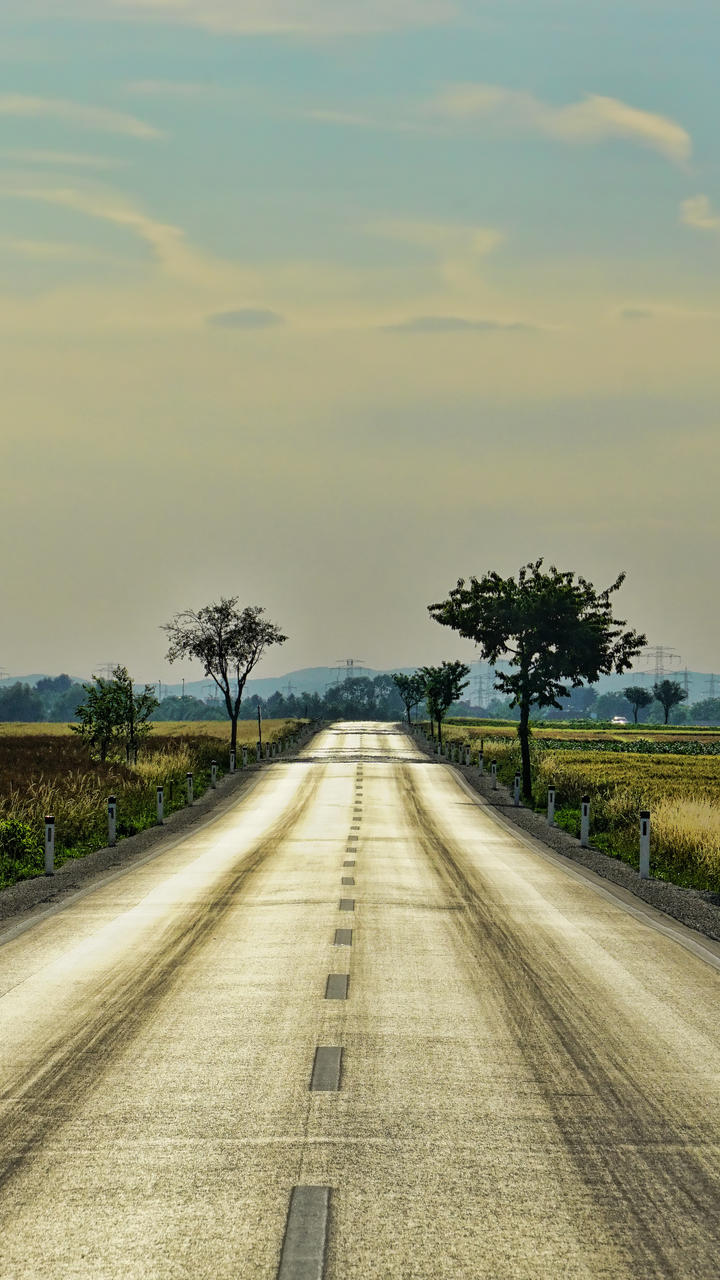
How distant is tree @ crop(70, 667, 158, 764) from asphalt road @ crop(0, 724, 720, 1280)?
1233 inches

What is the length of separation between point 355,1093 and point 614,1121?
4.78 ft

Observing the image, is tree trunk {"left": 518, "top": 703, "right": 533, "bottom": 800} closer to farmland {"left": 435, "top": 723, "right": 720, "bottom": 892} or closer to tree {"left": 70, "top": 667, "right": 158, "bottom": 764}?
farmland {"left": 435, "top": 723, "right": 720, "bottom": 892}

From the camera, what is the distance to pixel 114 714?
4553cm

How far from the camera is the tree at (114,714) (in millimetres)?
45156

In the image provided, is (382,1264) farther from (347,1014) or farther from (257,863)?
(257,863)

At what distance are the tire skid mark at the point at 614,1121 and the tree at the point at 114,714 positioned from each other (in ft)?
117

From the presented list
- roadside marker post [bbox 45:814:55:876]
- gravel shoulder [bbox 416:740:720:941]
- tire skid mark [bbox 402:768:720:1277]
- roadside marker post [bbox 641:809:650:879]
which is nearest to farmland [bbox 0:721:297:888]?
roadside marker post [bbox 45:814:55:876]

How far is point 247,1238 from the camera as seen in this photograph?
489 cm

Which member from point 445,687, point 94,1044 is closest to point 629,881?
point 94,1044

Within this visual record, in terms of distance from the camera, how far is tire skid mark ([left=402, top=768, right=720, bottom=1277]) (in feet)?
16.4

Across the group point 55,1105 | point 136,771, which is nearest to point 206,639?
point 136,771

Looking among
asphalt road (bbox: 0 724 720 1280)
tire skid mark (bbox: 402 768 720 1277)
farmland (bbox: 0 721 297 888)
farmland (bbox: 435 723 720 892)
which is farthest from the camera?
farmland (bbox: 0 721 297 888)

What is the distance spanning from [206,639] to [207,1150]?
6561 centimetres

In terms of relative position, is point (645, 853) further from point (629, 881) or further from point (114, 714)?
point (114, 714)
